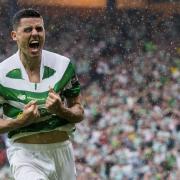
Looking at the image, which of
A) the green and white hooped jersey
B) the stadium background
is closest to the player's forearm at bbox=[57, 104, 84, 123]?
the green and white hooped jersey

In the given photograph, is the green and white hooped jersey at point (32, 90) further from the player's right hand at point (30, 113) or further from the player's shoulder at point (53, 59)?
the player's right hand at point (30, 113)

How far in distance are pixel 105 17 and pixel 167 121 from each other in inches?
70.4

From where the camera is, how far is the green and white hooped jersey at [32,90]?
3.49 m

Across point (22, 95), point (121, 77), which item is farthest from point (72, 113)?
point (121, 77)

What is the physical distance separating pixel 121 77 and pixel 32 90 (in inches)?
250

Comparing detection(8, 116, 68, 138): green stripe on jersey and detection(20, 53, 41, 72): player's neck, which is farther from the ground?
detection(20, 53, 41, 72): player's neck

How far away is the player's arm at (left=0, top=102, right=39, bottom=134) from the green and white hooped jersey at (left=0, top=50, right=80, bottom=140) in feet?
0.36

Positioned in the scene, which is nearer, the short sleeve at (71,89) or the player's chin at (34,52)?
the player's chin at (34,52)

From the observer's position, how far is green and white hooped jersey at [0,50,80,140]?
3.49 metres

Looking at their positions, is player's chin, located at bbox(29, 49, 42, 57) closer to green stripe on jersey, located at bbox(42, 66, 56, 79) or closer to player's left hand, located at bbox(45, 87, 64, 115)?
green stripe on jersey, located at bbox(42, 66, 56, 79)

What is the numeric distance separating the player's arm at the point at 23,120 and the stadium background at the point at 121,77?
5.58m

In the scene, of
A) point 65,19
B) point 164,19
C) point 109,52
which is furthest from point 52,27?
point 164,19

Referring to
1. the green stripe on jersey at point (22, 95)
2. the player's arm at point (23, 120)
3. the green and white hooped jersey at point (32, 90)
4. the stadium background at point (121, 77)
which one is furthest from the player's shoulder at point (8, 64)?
the stadium background at point (121, 77)

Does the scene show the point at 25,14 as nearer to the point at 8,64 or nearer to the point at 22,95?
the point at 8,64
